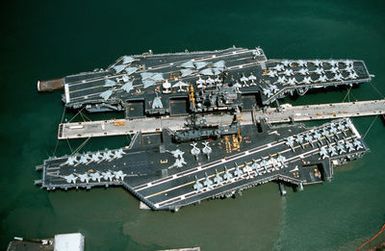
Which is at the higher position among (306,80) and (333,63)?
(333,63)

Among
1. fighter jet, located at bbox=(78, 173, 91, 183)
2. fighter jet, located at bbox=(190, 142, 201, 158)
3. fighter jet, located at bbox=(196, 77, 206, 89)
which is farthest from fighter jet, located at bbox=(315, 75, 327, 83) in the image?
fighter jet, located at bbox=(78, 173, 91, 183)

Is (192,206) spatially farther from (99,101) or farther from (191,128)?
(99,101)

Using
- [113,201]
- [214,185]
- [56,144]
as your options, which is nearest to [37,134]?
[56,144]

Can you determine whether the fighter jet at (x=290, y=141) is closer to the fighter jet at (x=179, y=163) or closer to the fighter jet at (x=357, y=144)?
the fighter jet at (x=357, y=144)

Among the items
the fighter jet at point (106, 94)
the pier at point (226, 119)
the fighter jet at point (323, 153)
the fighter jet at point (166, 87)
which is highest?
A: the fighter jet at point (166, 87)

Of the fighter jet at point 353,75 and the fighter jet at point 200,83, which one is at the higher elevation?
the fighter jet at point 353,75

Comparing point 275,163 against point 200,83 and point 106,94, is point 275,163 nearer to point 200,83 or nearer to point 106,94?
point 200,83

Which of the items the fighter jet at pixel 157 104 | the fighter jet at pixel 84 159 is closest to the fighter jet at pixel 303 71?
the fighter jet at pixel 157 104

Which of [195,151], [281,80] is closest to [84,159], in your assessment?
[195,151]
